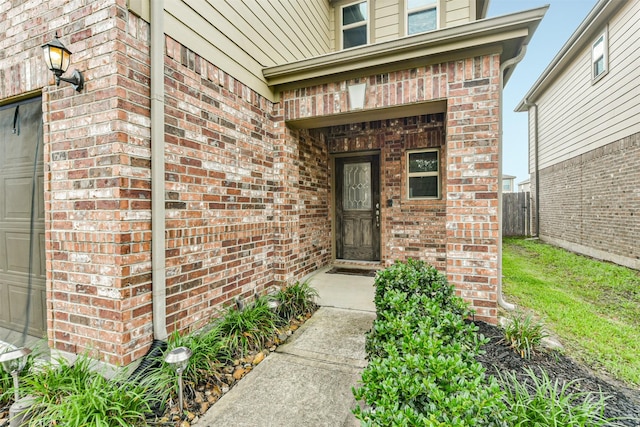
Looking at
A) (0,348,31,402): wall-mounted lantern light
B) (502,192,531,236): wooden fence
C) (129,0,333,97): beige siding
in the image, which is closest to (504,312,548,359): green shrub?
(0,348,31,402): wall-mounted lantern light

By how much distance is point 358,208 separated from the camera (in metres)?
5.66

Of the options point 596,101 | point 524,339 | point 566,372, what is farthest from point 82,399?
point 596,101

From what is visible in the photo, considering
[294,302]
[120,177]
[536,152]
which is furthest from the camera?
[536,152]

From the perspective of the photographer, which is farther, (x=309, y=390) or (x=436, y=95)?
→ (x=436, y=95)

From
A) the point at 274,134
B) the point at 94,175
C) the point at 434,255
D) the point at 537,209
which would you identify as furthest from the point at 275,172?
the point at 537,209

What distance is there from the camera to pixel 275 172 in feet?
13.0

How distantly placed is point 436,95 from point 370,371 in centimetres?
291

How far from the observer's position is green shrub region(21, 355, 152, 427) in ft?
5.29

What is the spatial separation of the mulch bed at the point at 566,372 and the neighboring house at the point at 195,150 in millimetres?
693

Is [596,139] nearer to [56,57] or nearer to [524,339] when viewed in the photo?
[524,339]

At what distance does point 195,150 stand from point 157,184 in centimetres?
57

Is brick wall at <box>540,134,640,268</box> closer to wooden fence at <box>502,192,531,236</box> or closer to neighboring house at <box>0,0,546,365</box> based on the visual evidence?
wooden fence at <box>502,192,531,236</box>

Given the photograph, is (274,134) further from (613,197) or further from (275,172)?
(613,197)

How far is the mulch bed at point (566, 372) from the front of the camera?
1746 mm
